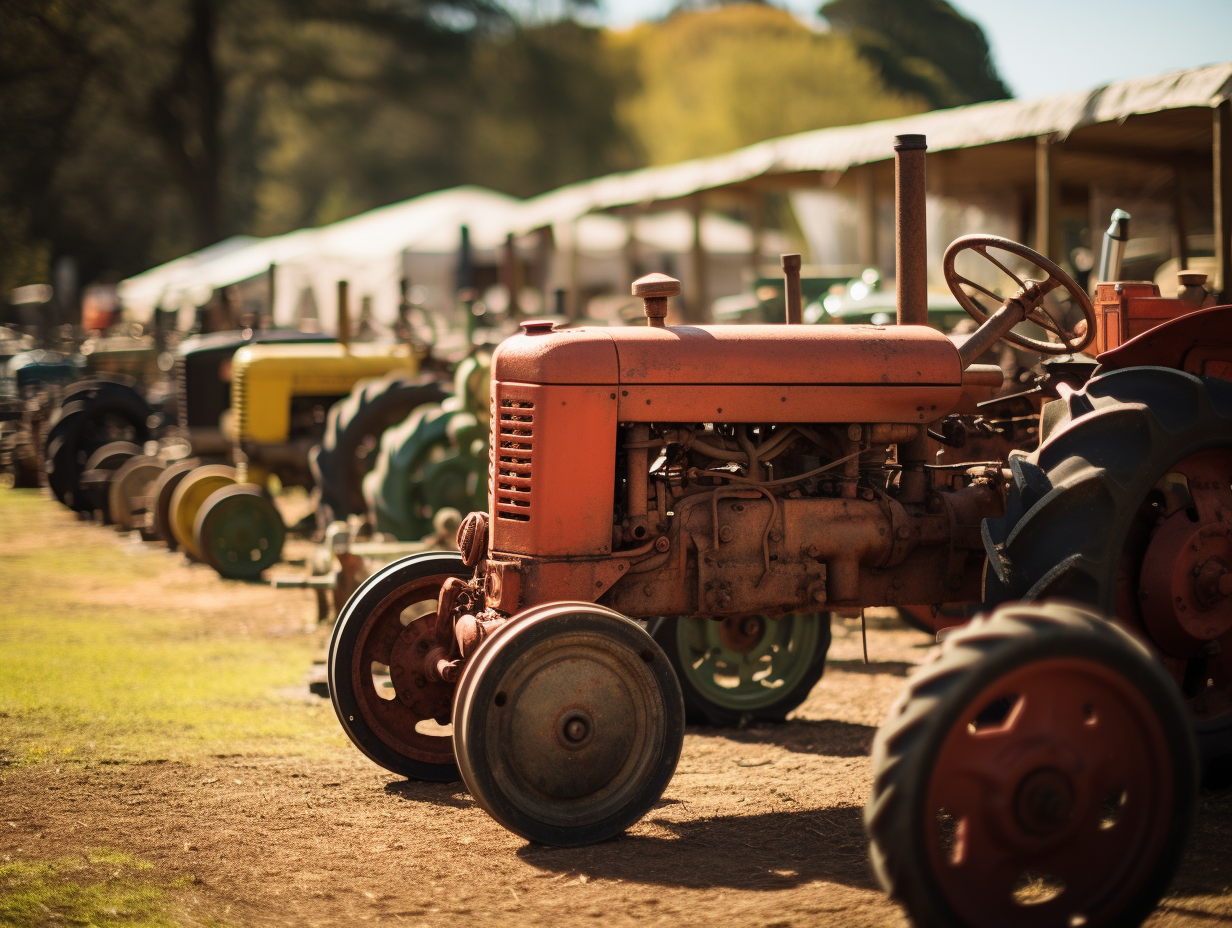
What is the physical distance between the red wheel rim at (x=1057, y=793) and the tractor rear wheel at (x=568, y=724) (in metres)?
1.17

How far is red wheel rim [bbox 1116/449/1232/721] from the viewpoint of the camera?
374cm

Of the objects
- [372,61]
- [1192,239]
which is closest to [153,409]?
[1192,239]

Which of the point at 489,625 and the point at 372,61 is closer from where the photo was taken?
the point at 489,625

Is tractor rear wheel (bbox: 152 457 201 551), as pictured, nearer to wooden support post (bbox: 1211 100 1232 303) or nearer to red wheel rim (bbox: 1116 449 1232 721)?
wooden support post (bbox: 1211 100 1232 303)

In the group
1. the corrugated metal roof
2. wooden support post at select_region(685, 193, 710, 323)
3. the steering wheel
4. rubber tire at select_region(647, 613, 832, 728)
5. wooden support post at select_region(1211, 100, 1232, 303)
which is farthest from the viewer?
wooden support post at select_region(685, 193, 710, 323)

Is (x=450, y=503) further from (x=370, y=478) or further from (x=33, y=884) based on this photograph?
(x=33, y=884)

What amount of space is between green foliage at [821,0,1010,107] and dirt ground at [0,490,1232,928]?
9.47 metres

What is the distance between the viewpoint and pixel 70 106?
113ft

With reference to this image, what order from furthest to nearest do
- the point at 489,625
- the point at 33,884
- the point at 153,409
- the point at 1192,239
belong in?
the point at 153,409
the point at 1192,239
the point at 489,625
the point at 33,884

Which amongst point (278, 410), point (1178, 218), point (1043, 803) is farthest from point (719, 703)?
point (1178, 218)

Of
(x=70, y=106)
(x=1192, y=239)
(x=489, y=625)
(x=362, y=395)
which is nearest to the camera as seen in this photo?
(x=489, y=625)

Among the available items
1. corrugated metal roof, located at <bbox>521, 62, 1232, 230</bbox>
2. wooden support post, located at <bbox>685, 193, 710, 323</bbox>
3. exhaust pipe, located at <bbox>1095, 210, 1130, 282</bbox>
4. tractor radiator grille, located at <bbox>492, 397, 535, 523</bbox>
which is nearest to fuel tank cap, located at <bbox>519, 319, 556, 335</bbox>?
tractor radiator grille, located at <bbox>492, 397, 535, 523</bbox>

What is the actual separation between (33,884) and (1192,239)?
10.5m

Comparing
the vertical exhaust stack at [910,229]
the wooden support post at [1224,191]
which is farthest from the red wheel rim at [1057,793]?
the wooden support post at [1224,191]
